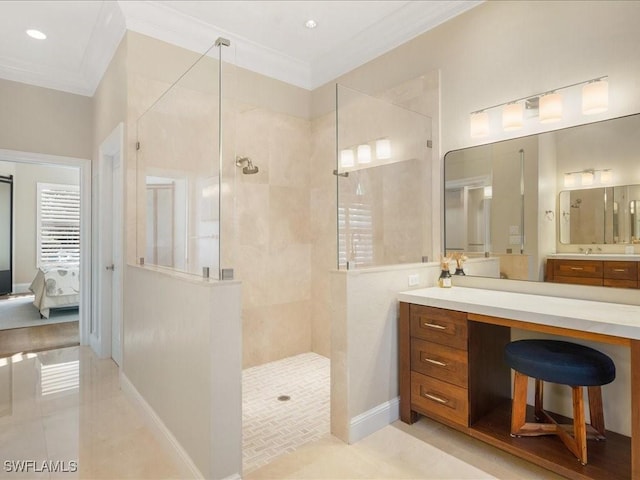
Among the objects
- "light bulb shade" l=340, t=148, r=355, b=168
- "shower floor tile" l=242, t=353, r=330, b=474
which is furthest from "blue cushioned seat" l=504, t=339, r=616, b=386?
"light bulb shade" l=340, t=148, r=355, b=168

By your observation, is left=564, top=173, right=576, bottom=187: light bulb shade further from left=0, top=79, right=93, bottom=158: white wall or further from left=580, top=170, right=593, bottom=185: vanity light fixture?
left=0, top=79, right=93, bottom=158: white wall

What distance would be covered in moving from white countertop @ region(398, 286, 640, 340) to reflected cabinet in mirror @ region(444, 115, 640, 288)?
7.7 inches

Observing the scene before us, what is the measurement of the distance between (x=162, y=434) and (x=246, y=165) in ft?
7.46

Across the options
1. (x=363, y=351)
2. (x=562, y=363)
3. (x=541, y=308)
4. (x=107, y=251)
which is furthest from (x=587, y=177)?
(x=107, y=251)

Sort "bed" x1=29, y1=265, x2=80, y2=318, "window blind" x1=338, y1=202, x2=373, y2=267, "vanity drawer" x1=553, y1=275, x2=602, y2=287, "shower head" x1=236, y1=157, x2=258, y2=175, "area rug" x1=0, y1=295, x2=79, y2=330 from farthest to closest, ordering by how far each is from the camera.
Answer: "bed" x1=29, y1=265, x2=80, y2=318, "area rug" x1=0, y1=295, x2=79, y2=330, "shower head" x1=236, y1=157, x2=258, y2=175, "window blind" x1=338, y1=202, x2=373, y2=267, "vanity drawer" x1=553, y1=275, x2=602, y2=287

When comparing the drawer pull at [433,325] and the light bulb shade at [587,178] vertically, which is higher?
the light bulb shade at [587,178]

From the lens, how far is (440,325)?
2100 mm

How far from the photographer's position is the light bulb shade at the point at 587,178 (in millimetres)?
2035

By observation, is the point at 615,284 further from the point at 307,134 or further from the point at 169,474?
the point at 307,134

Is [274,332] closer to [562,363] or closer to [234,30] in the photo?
[562,363]

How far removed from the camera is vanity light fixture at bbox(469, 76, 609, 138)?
6.47 ft

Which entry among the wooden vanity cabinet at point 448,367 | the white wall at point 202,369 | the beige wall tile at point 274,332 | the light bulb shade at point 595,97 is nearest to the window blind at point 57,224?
the beige wall tile at point 274,332

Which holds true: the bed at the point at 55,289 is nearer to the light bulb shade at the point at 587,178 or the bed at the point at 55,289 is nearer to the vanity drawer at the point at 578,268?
the vanity drawer at the point at 578,268

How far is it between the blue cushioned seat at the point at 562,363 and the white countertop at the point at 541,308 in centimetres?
19
